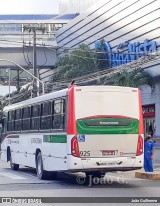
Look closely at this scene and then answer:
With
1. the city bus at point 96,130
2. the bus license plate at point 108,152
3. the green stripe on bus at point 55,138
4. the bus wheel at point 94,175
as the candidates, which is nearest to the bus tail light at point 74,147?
the city bus at point 96,130

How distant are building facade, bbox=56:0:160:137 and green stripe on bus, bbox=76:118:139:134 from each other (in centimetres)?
2388

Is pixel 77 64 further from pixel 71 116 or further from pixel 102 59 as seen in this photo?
pixel 71 116

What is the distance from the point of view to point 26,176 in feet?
74.4

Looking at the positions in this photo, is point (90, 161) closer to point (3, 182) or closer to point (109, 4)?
point (3, 182)

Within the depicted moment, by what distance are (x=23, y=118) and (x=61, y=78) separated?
2563 centimetres

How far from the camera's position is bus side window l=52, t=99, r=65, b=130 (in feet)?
59.4

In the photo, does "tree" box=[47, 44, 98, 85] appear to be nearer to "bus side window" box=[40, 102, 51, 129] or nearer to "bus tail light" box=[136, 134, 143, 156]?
"bus side window" box=[40, 102, 51, 129]

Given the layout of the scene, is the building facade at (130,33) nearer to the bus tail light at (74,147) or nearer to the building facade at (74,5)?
the bus tail light at (74,147)

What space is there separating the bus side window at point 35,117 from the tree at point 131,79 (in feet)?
59.5

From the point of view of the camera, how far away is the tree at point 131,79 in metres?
39.7

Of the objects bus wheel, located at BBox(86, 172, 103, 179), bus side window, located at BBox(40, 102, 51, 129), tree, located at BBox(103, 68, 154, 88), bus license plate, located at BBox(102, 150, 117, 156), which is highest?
tree, located at BBox(103, 68, 154, 88)

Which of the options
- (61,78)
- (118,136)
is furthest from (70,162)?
(61,78)

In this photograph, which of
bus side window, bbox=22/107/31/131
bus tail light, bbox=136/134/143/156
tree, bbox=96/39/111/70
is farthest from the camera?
tree, bbox=96/39/111/70

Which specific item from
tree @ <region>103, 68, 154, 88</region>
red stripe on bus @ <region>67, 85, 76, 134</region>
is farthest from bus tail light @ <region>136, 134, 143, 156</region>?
tree @ <region>103, 68, 154, 88</region>
